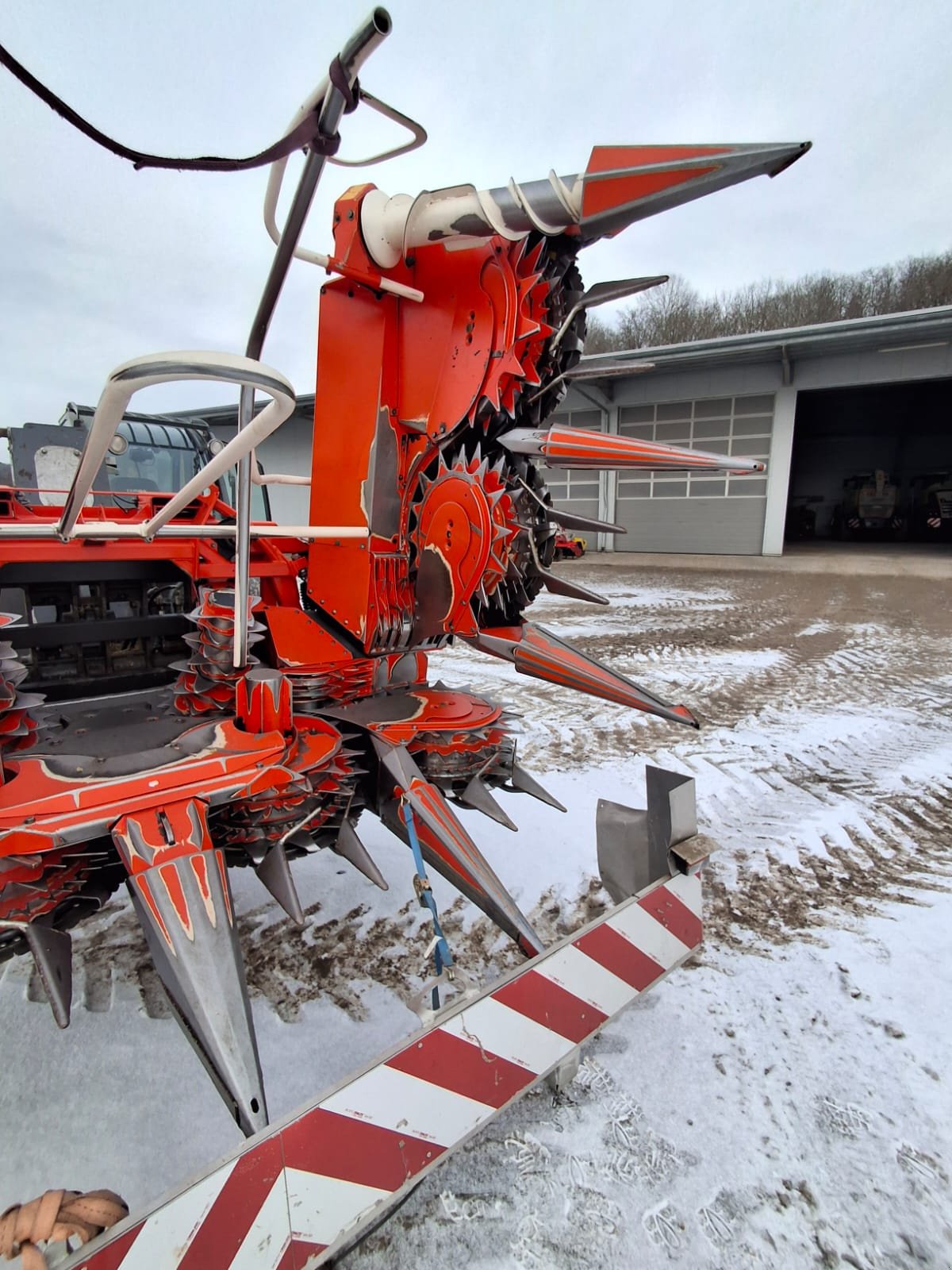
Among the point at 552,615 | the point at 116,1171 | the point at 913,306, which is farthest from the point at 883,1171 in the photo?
the point at 913,306

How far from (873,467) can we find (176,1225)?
29.0m

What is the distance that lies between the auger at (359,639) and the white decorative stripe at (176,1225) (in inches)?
1.9

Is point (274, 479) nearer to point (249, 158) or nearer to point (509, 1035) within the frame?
point (249, 158)

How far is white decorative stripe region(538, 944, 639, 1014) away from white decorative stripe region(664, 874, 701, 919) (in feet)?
0.98

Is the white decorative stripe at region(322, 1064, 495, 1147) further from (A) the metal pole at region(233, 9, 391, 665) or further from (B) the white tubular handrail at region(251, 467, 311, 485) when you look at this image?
(B) the white tubular handrail at region(251, 467, 311, 485)

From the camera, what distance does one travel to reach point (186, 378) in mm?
1163

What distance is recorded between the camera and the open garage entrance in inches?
862

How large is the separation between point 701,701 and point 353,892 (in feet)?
11.5

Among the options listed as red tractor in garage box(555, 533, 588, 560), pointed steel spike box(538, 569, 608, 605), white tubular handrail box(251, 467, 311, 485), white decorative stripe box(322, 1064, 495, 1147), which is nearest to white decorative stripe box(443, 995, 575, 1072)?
white decorative stripe box(322, 1064, 495, 1147)

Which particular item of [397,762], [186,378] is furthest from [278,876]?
[186,378]

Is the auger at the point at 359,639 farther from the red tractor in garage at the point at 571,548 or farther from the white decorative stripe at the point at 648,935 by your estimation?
the red tractor in garage at the point at 571,548

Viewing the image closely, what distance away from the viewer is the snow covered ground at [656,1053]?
1.52 m

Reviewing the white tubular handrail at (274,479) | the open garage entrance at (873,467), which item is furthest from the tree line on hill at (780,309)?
the white tubular handrail at (274,479)

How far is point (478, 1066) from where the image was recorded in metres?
1.39
